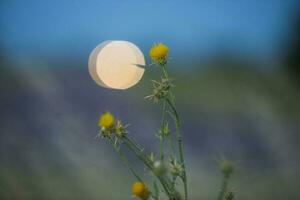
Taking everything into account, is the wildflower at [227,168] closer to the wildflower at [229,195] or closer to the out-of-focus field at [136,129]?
the wildflower at [229,195]

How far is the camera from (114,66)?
2277 millimetres

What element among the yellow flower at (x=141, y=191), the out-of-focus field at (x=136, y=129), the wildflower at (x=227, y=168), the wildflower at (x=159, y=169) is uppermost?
the out-of-focus field at (x=136, y=129)

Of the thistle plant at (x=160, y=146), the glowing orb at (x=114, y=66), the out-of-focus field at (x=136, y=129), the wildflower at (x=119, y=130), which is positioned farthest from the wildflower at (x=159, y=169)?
the glowing orb at (x=114, y=66)

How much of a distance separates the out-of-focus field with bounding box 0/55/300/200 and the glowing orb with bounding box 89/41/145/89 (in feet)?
0.15

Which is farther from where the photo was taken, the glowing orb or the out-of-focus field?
the glowing orb

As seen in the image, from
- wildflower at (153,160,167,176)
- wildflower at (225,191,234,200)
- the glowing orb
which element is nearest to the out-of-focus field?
the glowing orb

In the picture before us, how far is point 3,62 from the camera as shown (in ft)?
7.36

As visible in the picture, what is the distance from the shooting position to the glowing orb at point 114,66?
2.17 metres

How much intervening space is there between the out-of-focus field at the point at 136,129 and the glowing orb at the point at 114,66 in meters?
0.05

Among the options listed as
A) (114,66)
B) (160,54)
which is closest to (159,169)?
(160,54)

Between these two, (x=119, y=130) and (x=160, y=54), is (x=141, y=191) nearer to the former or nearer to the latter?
(x=119, y=130)

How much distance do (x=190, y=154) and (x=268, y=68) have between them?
0.62m

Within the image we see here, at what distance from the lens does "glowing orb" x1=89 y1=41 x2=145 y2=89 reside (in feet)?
7.13

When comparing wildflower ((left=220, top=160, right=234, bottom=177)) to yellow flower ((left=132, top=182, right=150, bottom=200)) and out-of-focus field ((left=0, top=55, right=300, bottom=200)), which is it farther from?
out-of-focus field ((left=0, top=55, right=300, bottom=200))
